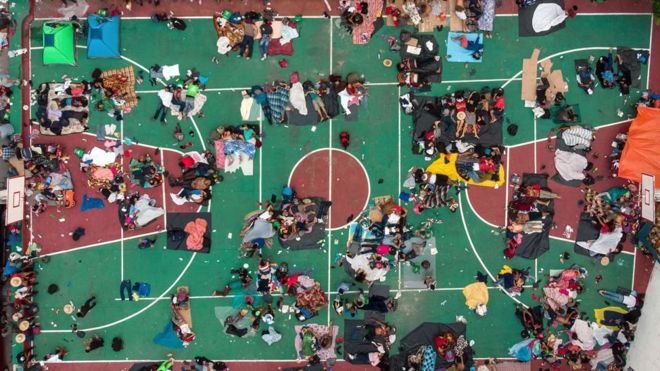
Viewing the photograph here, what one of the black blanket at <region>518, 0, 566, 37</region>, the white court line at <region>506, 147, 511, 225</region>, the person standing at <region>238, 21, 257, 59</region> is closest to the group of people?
the white court line at <region>506, 147, 511, 225</region>

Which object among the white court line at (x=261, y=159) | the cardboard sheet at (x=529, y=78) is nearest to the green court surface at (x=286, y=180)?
the white court line at (x=261, y=159)

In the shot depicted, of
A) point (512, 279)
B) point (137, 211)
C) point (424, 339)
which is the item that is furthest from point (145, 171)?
point (512, 279)

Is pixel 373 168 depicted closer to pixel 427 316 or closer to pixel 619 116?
pixel 427 316

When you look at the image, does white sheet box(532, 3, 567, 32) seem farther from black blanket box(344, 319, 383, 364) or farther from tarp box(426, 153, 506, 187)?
black blanket box(344, 319, 383, 364)

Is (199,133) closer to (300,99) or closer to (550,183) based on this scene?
(300,99)

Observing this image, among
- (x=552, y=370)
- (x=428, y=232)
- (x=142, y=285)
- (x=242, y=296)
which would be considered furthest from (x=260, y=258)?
(x=552, y=370)

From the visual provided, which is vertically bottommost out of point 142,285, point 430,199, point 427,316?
point 427,316
